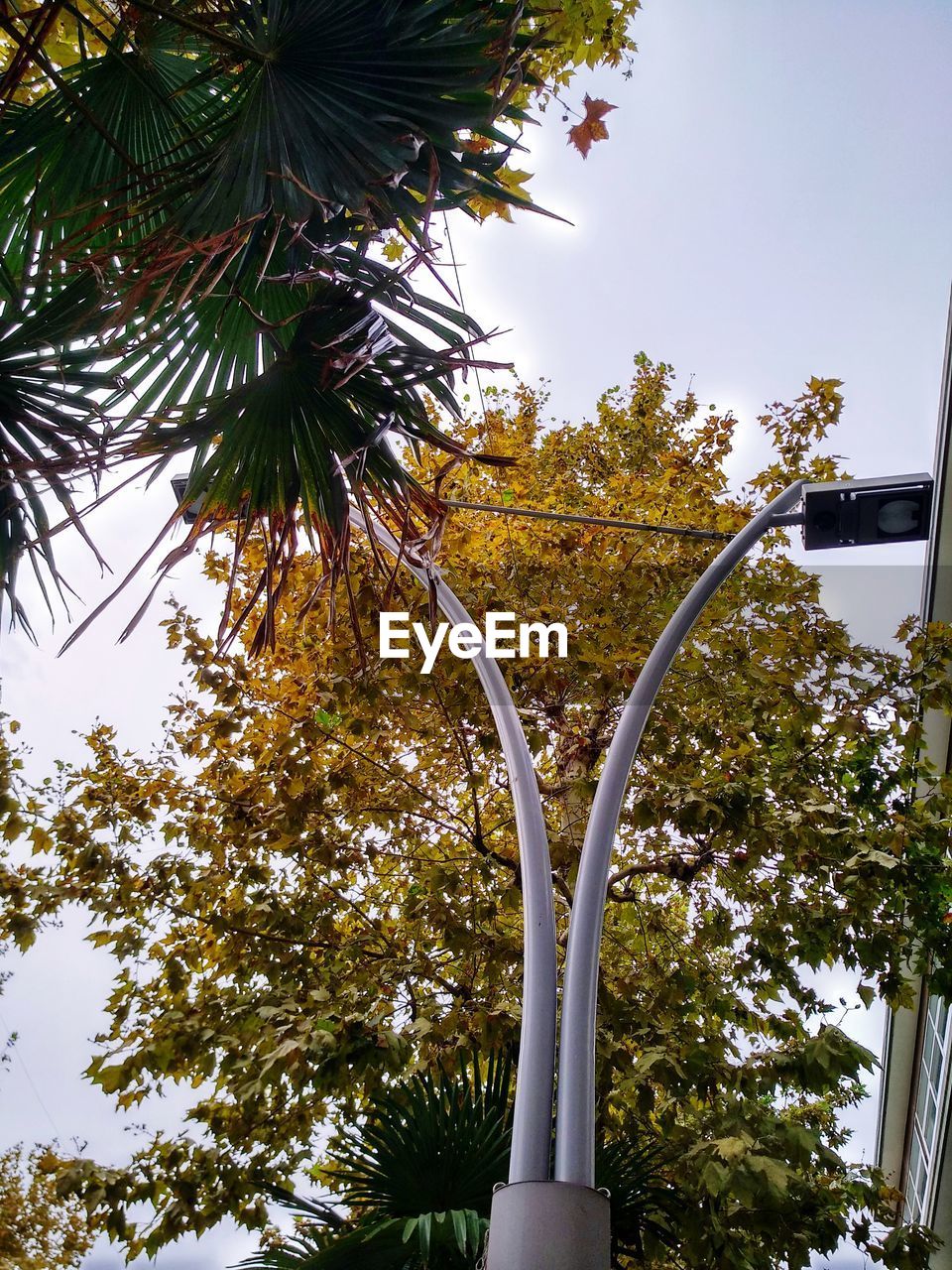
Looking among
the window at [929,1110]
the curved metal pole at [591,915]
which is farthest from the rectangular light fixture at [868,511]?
the window at [929,1110]

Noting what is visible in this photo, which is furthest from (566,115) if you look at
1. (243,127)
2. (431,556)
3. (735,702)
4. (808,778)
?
(808,778)

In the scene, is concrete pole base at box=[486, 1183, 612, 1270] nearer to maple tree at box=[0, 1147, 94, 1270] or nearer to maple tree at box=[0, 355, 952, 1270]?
maple tree at box=[0, 355, 952, 1270]

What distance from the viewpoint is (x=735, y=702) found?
7.72 m

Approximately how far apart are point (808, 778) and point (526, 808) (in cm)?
374

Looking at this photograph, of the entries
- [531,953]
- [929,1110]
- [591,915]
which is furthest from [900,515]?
[929,1110]

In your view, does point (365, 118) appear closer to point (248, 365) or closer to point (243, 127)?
point (243, 127)

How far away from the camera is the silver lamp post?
3.33 m

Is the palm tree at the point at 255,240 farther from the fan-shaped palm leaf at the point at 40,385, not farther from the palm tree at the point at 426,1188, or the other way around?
the palm tree at the point at 426,1188

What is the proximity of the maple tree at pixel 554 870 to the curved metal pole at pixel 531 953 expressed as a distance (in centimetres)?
138

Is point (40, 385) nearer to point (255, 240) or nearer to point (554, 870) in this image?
point (255, 240)

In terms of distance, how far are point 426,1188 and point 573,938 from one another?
118 centimetres

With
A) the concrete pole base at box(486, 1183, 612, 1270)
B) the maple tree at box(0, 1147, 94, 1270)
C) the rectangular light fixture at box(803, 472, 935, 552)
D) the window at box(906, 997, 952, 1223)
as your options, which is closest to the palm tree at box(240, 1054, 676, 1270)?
the concrete pole base at box(486, 1183, 612, 1270)

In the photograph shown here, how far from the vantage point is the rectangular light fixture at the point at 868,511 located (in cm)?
546

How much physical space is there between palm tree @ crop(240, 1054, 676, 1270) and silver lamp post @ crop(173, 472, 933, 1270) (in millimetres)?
291
